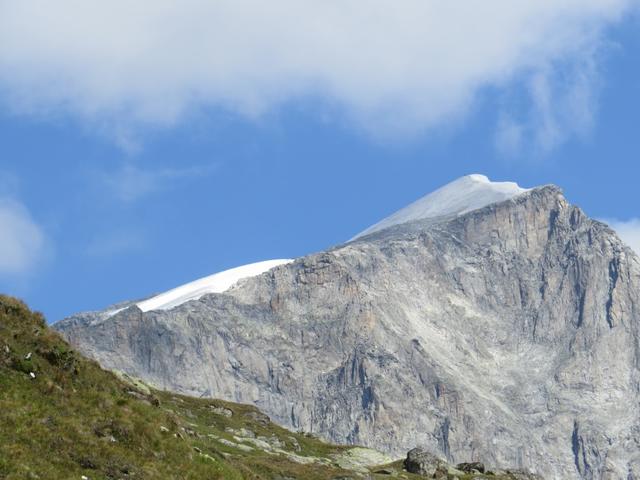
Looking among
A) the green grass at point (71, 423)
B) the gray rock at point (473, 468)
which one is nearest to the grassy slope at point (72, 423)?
the green grass at point (71, 423)

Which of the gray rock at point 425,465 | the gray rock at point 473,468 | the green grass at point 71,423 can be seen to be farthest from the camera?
the gray rock at point 473,468

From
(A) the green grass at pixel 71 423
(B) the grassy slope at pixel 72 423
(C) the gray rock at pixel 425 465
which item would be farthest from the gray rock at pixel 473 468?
(A) the green grass at pixel 71 423

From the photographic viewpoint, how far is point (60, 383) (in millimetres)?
44688

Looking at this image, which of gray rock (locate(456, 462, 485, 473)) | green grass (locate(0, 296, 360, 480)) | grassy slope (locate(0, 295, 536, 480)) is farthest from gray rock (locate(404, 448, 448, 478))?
green grass (locate(0, 296, 360, 480))

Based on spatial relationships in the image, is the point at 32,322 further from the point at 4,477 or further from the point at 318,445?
the point at 318,445

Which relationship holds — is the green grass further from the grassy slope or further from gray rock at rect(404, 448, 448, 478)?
gray rock at rect(404, 448, 448, 478)

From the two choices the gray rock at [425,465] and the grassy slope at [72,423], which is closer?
the grassy slope at [72,423]

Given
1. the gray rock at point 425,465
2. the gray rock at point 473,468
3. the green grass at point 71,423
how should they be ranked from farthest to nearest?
the gray rock at point 473,468 → the gray rock at point 425,465 → the green grass at point 71,423

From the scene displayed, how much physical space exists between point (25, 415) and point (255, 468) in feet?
74.5

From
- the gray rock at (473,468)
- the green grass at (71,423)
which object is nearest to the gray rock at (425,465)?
the gray rock at (473,468)

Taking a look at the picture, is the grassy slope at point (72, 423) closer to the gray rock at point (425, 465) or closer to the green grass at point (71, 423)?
the green grass at point (71, 423)

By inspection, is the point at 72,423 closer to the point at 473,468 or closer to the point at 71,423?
the point at 71,423

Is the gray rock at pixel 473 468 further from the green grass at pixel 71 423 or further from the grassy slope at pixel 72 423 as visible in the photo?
the green grass at pixel 71 423

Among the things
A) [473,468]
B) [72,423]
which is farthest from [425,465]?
[72,423]
